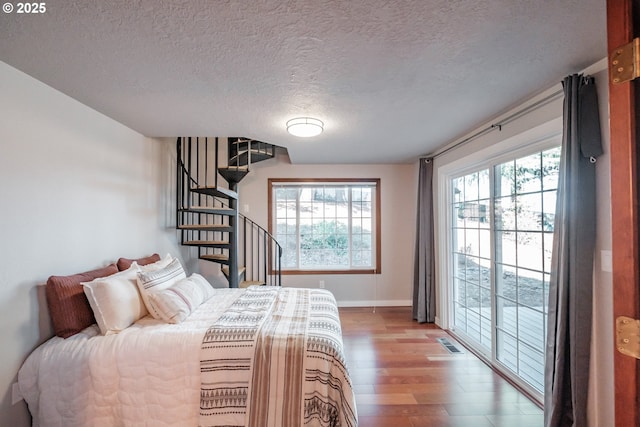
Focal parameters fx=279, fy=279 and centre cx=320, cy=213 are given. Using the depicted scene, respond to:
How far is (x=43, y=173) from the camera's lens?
1858 mm

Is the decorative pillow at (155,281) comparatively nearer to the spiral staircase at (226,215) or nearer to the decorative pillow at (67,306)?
the decorative pillow at (67,306)

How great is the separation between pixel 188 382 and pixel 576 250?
239 centimetres

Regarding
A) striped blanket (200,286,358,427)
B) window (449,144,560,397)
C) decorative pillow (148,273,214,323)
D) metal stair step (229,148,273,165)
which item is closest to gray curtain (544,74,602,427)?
window (449,144,560,397)

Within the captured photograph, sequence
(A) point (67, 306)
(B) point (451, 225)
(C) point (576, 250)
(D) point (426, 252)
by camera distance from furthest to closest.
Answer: (D) point (426, 252)
(B) point (451, 225)
(A) point (67, 306)
(C) point (576, 250)

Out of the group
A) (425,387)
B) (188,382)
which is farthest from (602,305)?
(188,382)

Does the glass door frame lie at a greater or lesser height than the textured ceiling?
lesser

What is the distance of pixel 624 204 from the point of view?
0.79 m

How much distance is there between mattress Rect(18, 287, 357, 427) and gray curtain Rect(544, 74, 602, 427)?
1291 mm

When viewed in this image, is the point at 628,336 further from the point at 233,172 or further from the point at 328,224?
the point at 328,224

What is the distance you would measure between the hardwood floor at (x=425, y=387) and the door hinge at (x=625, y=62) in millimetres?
2132

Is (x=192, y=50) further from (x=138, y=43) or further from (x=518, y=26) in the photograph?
(x=518, y=26)

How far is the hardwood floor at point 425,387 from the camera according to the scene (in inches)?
77.1

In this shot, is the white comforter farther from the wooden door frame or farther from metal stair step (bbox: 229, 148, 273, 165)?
metal stair step (bbox: 229, 148, 273, 165)

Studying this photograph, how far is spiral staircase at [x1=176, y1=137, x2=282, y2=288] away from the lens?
3.58 metres
